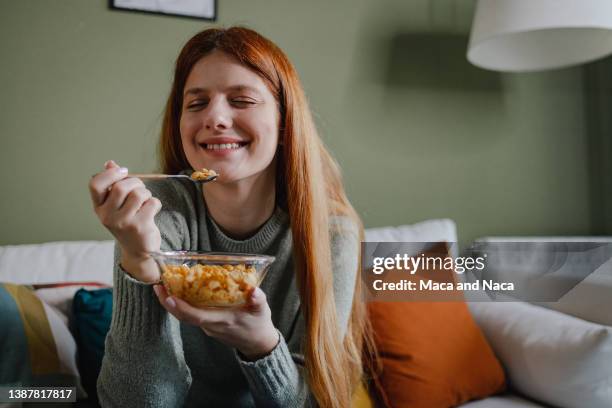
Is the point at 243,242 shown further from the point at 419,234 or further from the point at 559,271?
the point at 559,271

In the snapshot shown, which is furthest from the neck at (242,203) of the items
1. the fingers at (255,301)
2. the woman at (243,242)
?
the fingers at (255,301)

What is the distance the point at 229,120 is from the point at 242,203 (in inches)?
7.5

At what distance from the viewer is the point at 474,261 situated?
6.38 ft

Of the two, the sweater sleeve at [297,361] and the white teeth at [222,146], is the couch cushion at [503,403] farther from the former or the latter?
the white teeth at [222,146]

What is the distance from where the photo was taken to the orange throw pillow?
52.5 inches

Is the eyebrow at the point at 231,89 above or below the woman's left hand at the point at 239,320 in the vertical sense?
above

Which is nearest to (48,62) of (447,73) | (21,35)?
(21,35)

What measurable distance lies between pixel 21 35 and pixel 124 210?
4.37ft

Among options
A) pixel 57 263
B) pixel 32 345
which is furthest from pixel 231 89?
pixel 57 263

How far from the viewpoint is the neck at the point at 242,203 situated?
1077mm

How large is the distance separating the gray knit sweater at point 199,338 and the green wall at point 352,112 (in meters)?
0.86

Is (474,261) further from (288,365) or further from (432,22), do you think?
(288,365)

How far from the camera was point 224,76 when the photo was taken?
1.02 m

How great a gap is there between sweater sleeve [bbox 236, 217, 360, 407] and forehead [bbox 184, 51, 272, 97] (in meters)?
0.36
